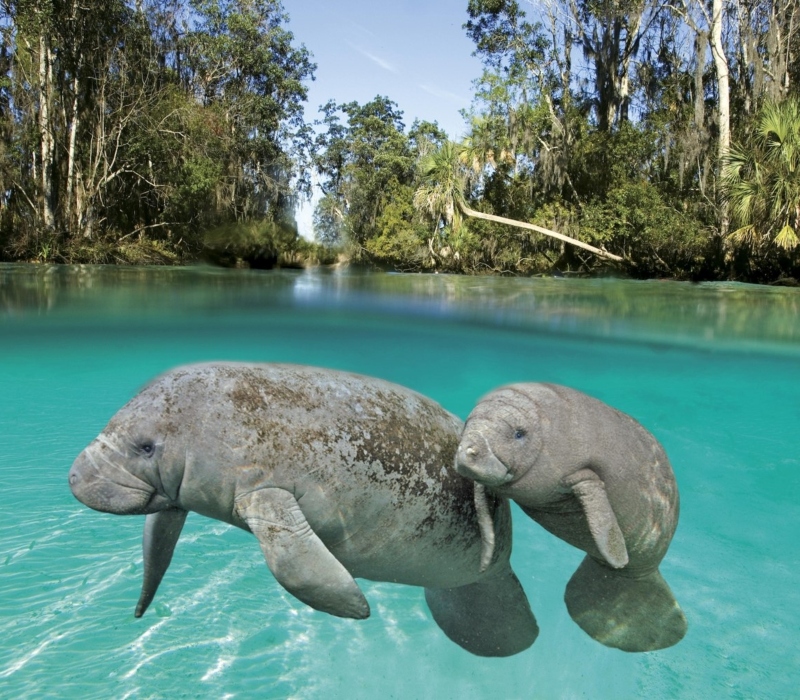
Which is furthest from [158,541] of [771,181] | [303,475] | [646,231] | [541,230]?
[541,230]

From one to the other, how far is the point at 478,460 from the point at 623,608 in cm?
162

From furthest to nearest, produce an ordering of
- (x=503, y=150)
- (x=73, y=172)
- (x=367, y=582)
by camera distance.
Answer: (x=503, y=150) → (x=73, y=172) → (x=367, y=582)

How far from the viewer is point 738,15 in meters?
33.8

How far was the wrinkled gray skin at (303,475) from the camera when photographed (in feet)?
8.42

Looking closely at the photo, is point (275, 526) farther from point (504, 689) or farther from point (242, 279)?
point (242, 279)

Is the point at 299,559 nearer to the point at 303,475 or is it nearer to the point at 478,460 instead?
the point at 303,475

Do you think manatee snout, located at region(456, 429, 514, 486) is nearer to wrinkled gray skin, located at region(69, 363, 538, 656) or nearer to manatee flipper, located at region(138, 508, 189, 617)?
wrinkled gray skin, located at region(69, 363, 538, 656)

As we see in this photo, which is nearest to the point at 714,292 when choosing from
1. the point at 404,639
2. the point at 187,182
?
the point at 404,639

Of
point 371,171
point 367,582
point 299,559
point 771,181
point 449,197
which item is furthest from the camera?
point 371,171

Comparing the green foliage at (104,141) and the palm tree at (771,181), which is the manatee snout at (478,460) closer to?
the palm tree at (771,181)

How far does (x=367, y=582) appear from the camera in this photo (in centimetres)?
524

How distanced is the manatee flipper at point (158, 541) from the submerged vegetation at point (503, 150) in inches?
736

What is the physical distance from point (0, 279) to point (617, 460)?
18.9 m

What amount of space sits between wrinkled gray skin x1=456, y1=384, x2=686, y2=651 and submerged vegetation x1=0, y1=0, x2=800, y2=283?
1881 centimetres
